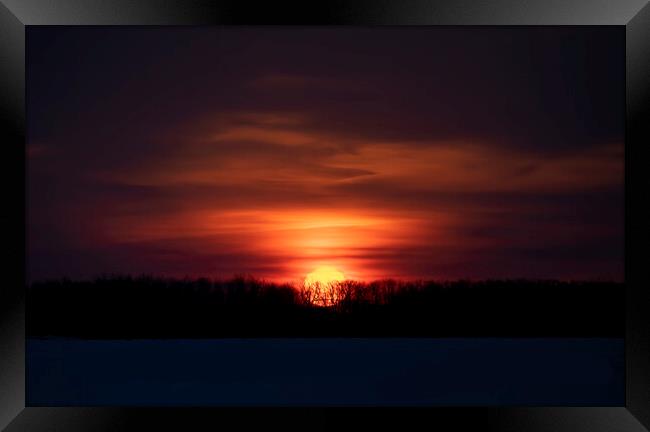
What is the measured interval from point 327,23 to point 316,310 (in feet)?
14.4

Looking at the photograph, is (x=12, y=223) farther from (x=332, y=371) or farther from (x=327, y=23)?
(x=332, y=371)

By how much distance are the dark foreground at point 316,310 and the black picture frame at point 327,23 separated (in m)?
3.47

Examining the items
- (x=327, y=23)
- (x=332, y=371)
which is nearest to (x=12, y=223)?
(x=327, y=23)

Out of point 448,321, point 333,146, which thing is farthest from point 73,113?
point 448,321

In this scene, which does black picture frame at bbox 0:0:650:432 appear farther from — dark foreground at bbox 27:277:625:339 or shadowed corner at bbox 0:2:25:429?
dark foreground at bbox 27:277:625:339

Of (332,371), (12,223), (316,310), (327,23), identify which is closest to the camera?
(327,23)

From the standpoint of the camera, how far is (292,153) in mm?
7039

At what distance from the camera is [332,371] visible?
688cm

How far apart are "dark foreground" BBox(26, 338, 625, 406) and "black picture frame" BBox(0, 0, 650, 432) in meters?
2.76

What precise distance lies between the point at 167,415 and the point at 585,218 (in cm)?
446

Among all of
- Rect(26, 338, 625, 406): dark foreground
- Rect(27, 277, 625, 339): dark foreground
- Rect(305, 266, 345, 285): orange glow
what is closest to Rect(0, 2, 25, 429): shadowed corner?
Rect(26, 338, 625, 406): dark foreground

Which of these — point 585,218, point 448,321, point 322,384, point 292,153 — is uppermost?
point 292,153

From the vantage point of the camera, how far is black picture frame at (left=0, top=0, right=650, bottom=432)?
3277 millimetres

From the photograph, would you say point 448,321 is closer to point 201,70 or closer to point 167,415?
point 201,70
